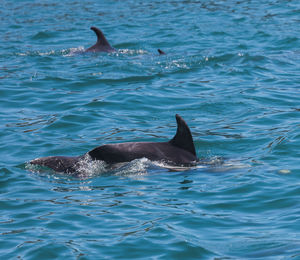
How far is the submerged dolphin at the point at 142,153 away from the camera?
28.6ft

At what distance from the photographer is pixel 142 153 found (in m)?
8.84


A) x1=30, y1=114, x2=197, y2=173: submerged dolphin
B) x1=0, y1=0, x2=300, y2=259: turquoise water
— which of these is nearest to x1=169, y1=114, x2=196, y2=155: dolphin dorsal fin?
x1=30, y1=114, x2=197, y2=173: submerged dolphin

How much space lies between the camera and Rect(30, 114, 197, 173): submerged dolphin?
873 cm

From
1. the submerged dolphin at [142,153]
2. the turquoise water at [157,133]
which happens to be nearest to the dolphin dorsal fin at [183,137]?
the submerged dolphin at [142,153]

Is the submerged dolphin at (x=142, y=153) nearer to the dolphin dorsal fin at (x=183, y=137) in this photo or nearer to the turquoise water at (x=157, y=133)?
the dolphin dorsal fin at (x=183, y=137)

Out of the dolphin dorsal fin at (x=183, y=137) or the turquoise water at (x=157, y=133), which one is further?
the dolphin dorsal fin at (x=183, y=137)

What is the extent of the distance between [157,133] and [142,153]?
2.10 metres

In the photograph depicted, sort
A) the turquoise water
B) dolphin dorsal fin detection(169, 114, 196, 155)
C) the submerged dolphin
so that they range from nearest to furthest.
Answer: the turquoise water, the submerged dolphin, dolphin dorsal fin detection(169, 114, 196, 155)

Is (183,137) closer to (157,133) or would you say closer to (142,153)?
(142,153)

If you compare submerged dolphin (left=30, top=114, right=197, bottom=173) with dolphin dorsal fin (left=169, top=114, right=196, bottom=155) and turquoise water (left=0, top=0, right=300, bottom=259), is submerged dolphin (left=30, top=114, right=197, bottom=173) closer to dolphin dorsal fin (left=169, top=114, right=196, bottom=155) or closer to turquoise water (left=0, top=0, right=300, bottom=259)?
dolphin dorsal fin (left=169, top=114, right=196, bottom=155)

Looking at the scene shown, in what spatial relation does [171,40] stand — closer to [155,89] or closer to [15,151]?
[155,89]

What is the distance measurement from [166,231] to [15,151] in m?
4.14

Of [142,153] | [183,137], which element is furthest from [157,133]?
[142,153]

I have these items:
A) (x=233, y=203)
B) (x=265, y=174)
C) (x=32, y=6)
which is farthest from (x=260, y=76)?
(x=32, y=6)
